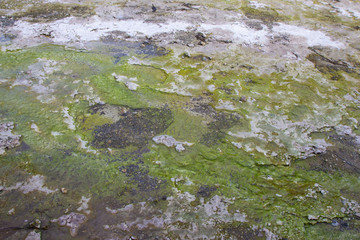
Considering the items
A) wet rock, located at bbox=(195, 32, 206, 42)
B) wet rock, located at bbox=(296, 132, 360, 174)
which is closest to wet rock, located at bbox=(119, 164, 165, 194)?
wet rock, located at bbox=(296, 132, 360, 174)

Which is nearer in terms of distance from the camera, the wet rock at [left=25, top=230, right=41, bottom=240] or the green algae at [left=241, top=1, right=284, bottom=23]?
the wet rock at [left=25, top=230, right=41, bottom=240]

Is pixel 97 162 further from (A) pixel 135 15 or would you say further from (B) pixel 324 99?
(A) pixel 135 15

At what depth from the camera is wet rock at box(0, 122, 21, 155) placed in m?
2.72

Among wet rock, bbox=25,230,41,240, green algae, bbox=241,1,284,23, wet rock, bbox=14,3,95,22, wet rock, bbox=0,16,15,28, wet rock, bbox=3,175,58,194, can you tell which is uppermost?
green algae, bbox=241,1,284,23

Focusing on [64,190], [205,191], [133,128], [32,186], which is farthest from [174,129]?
[32,186]

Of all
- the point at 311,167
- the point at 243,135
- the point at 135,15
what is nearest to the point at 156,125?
the point at 243,135

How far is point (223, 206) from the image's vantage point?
235cm

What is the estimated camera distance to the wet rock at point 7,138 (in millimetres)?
2720

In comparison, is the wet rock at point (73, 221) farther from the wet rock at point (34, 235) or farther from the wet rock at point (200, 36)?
the wet rock at point (200, 36)

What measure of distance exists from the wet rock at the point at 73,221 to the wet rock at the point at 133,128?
850 mm

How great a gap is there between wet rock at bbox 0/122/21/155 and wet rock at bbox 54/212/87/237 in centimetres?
114

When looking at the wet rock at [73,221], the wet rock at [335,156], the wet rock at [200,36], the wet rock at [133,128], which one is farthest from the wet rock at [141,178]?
the wet rock at [200,36]

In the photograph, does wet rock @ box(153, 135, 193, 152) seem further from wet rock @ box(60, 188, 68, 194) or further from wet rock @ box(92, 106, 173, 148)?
wet rock @ box(60, 188, 68, 194)

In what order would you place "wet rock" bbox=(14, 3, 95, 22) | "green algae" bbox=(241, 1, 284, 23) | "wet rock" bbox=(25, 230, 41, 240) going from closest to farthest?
"wet rock" bbox=(25, 230, 41, 240) < "wet rock" bbox=(14, 3, 95, 22) < "green algae" bbox=(241, 1, 284, 23)
